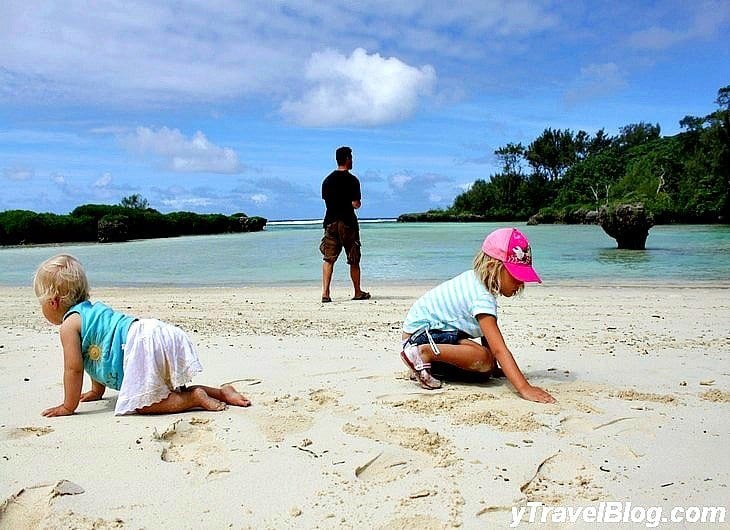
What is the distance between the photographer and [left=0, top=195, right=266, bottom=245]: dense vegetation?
27.3 m

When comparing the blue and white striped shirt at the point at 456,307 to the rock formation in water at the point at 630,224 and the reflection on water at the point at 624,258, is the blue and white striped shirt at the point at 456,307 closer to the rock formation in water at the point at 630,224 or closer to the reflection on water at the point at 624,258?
the reflection on water at the point at 624,258

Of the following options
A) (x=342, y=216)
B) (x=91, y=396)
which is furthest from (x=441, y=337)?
(x=342, y=216)

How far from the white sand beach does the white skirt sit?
4.7 inches

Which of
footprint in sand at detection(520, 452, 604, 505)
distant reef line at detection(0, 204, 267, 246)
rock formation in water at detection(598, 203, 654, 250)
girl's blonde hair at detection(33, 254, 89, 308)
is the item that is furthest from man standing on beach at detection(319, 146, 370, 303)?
distant reef line at detection(0, 204, 267, 246)

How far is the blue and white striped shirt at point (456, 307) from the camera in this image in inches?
146

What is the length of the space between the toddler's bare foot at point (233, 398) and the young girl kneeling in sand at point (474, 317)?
923mm

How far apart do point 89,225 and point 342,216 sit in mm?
25069

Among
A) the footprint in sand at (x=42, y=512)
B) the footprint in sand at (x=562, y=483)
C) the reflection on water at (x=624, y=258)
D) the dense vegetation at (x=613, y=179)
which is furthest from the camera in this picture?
the dense vegetation at (x=613, y=179)

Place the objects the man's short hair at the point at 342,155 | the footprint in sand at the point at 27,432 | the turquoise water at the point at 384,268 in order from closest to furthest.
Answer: the footprint in sand at the point at 27,432, the man's short hair at the point at 342,155, the turquoise water at the point at 384,268

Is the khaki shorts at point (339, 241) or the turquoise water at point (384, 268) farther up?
the khaki shorts at point (339, 241)

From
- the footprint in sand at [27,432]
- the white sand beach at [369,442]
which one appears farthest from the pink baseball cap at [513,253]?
the footprint in sand at [27,432]

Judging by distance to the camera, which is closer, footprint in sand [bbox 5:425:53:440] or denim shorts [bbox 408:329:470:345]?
footprint in sand [bbox 5:425:53:440]

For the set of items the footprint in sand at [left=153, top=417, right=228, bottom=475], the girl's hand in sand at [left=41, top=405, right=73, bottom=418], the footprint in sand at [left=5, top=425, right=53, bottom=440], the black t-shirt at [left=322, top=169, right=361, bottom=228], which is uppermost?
the black t-shirt at [left=322, top=169, right=361, bottom=228]

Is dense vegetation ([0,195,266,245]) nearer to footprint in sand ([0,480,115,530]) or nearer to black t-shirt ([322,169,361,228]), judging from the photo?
black t-shirt ([322,169,361,228])
